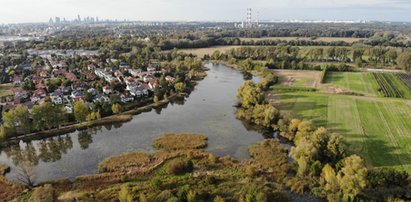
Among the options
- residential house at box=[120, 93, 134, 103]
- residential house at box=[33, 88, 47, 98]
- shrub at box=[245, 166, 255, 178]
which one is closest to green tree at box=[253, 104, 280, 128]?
shrub at box=[245, 166, 255, 178]

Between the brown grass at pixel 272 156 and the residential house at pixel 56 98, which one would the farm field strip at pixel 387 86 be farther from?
the residential house at pixel 56 98

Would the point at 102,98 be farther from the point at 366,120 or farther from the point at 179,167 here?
→ the point at 366,120

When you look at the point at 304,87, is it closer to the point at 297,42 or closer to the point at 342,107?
the point at 342,107

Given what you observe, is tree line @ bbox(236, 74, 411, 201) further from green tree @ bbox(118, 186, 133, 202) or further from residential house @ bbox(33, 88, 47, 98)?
residential house @ bbox(33, 88, 47, 98)

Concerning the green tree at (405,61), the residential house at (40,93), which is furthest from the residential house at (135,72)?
the green tree at (405,61)

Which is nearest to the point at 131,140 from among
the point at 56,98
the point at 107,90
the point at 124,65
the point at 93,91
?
the point at 93,91

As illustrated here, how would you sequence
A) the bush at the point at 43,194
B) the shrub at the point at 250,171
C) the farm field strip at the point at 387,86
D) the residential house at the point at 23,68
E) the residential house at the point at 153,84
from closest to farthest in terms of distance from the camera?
the bush at the point at 43,194, the shrub at the point at 250,171, the farm field strip at the point at 387,86, the residential house at the point at 153,84, the residential house at the point at 23,68
